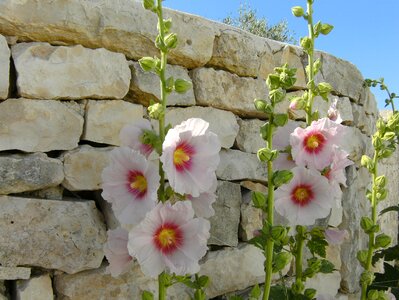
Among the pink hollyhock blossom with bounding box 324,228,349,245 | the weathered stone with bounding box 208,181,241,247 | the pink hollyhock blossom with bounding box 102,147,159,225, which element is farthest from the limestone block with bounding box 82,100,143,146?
the pink hollyhock blossom with bounding box 324,228,349,245

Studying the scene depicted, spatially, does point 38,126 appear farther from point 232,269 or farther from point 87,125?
point 232,269

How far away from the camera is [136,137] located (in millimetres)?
1566

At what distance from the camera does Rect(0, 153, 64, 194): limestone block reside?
1674 mm

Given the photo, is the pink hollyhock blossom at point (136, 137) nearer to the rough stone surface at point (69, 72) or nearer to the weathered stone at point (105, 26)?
the rough stone surface at point (69, 72)

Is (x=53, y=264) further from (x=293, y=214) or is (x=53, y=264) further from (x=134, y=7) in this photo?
(x=134, y=7)

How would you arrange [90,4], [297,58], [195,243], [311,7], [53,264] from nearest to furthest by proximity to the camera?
[195,243]
[53,264]
[90,4]
[311,7]
[297,58]

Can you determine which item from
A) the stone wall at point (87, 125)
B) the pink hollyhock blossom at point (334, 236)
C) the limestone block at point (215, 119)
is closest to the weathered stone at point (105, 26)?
the stone wall at point (87, 125)

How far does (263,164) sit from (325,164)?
697 millimetres

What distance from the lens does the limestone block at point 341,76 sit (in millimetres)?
2873

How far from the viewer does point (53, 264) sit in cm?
176

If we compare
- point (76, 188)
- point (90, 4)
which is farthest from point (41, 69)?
point (76, 188)

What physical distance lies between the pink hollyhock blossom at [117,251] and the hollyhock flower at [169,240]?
15 centimetres

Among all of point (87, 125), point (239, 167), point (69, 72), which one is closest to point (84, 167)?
point (87, 125)

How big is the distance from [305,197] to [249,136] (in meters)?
0.70
